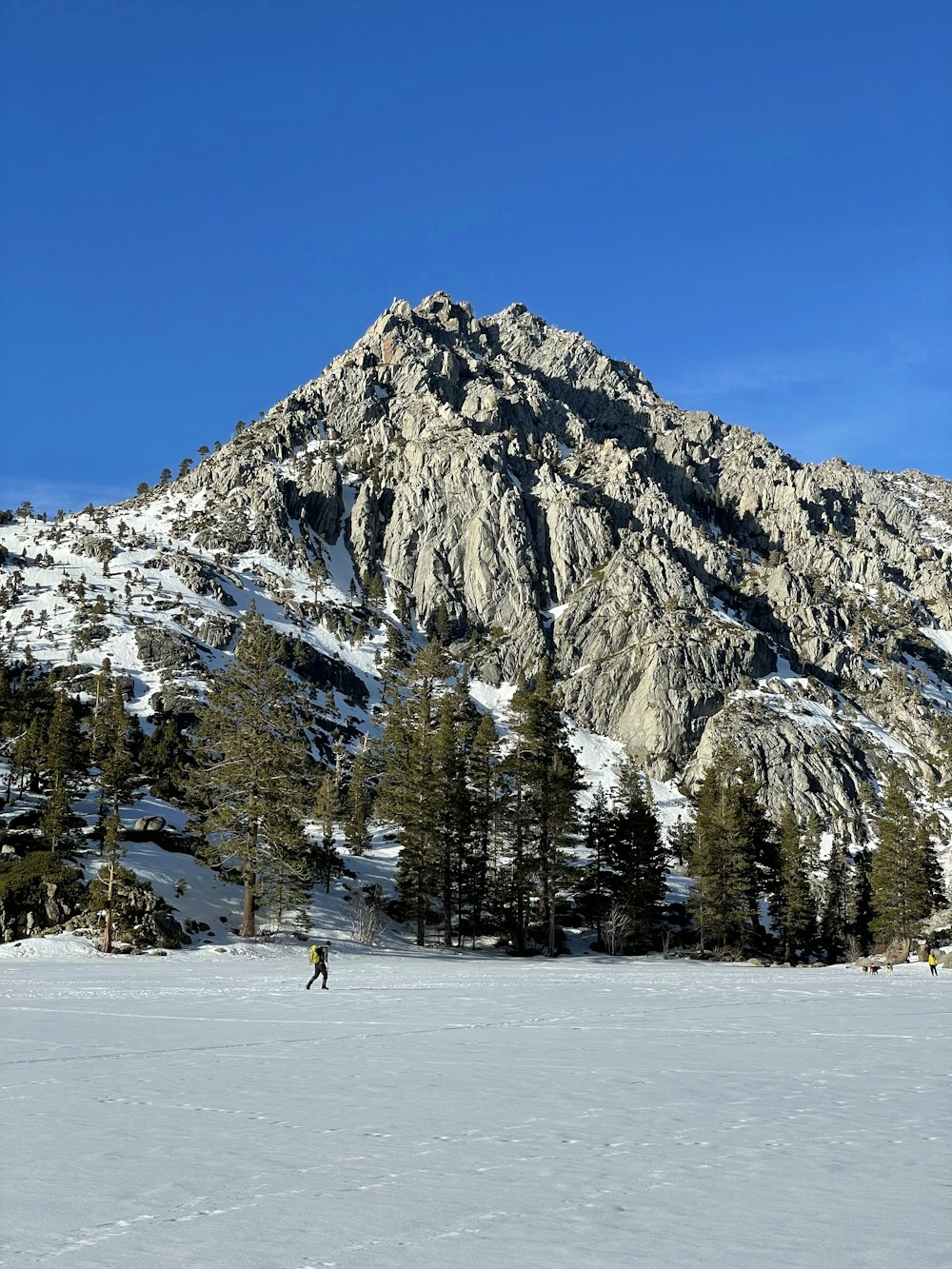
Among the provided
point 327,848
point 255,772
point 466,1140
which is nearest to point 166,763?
point 327,848

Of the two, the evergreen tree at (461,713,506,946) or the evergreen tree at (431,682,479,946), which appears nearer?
the evergreen tree at (431,682,479,946)

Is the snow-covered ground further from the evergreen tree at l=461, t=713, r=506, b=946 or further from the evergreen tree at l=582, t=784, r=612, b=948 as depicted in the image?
the evergreen tree at l=582, t=784, r=612, b=948

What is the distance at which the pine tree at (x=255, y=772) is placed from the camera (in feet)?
135

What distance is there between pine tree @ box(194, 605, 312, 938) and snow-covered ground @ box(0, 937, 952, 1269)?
21.1 meters

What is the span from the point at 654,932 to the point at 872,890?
81.9 feet

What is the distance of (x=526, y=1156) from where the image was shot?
7758 mm

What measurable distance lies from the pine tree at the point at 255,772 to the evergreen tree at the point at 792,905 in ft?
125

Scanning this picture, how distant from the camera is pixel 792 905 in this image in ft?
213

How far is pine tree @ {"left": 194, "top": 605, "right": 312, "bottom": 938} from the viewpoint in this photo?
4106 cm

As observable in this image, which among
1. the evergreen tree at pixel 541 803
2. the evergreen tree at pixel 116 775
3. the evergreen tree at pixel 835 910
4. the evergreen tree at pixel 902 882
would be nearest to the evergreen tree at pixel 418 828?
the evergreen tree at pixel 541 803

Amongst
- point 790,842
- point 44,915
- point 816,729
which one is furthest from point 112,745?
point 816,729

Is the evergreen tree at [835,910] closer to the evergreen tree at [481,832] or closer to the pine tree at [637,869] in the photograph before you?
the pine tree at [637,869]

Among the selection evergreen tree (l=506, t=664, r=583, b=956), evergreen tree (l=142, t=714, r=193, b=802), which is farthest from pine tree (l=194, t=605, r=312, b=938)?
evergreen tree (l=142, t=714, r=193, b=802)

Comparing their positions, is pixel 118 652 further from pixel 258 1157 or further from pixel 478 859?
pixel 258 1157
